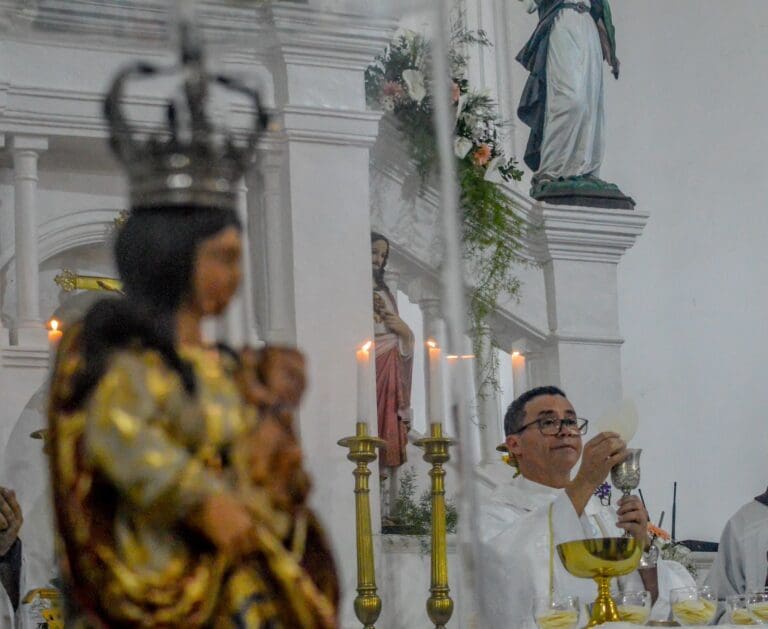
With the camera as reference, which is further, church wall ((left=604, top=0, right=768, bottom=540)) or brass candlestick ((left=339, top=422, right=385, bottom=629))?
church wall ((left=604, top=0, right=768, bottom=540))

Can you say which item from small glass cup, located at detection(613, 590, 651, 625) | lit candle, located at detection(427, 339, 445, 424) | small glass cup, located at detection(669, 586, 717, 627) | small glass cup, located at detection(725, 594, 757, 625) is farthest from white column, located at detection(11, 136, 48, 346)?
small glass cup, located at detection(725, 594, 757, 625)

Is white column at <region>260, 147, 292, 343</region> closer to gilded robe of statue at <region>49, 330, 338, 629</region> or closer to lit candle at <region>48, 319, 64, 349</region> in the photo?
lit candle at <region>48, 319, 64, 349</region>

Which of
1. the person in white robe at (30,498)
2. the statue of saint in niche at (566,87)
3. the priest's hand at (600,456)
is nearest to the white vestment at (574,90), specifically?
the statue of saint in niche at (566,87)

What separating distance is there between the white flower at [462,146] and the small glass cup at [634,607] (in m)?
2.01

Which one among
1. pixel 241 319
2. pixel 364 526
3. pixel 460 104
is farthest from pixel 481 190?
pixel 241 319

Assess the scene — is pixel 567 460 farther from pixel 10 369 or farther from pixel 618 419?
pixel 10 369

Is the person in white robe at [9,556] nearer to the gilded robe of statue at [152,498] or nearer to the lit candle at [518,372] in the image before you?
the gilded robe of statue at [152,498]

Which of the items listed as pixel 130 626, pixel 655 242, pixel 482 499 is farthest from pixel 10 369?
pixel 655 242

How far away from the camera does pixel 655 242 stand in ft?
24.5

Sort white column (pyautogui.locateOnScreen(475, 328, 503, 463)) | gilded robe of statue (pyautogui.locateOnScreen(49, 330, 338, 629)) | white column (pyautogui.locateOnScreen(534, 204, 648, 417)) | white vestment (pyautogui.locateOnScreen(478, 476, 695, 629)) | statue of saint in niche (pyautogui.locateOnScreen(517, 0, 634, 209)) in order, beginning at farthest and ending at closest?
statue of saint in niche (pyautogui.locateOnScreen(517, 0, 634, 209)) → white column (pyautogui.locateOnScreen(534, 204, 648, 417)) → white column (pyautogui.locateOnScreen(475, 328, 503, 463)) → white vestment (pyautogui.locateOnScreen(478, 476, 695, 629)) → gilded robe of statue (pyautogui.locateOnScreen(49, 330, 338, 629))

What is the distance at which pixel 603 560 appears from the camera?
343 centimetres

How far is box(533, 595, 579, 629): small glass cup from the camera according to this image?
3.39 metres

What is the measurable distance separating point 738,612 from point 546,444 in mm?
868

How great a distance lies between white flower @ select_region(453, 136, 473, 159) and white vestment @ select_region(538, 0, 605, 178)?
110 centimetres
